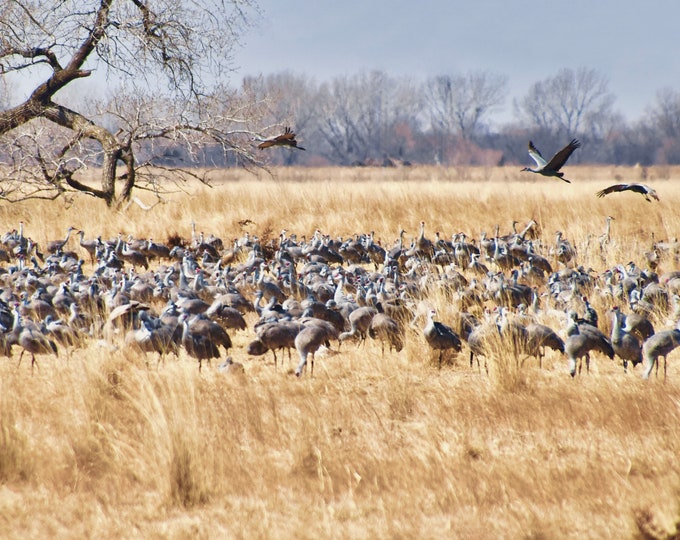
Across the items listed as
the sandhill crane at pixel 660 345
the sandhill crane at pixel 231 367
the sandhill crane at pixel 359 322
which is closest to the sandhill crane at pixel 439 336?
the sandhill crane at pixel 359 322

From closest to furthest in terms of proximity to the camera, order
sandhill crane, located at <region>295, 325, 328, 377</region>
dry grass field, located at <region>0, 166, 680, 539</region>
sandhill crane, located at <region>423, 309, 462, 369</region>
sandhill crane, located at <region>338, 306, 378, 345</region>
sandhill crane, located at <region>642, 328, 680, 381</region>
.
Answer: dry grass field, located at <region>0, 166, 680, 539</region>, sandhill crane, located at <region>642, 328, 680, 381</region>, sandhill crane, located at <region>295, 325, 328, 377</region>, sandhill crane, located at <region>423, 309, 462, 369</region>, sandhill crane, located at <region>338, 306, 378, 345</region>

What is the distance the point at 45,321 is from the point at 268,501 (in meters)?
4.91

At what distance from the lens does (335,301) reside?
10.5 metres

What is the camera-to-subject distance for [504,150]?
104m

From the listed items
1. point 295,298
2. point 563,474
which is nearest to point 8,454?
point 563,474

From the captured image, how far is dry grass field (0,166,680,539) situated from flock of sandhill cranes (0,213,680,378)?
29cm

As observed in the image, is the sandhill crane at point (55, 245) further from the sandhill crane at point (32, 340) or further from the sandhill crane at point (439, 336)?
the sandhill crane at point (439, 336)

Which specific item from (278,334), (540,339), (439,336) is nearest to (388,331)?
(439,336)

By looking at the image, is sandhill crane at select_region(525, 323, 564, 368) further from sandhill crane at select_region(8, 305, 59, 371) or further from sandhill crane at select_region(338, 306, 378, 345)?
sandhill crane at select_region(8, 305, 59, 371)

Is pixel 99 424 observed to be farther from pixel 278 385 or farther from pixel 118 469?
pixel 278 385

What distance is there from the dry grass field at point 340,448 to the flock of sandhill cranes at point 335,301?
29 cm

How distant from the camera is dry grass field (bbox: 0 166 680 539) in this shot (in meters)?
5.27

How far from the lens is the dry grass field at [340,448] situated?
527 centimetres

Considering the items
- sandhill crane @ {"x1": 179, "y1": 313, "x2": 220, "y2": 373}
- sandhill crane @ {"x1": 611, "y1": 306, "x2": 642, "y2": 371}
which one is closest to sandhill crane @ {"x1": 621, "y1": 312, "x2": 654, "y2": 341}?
sandhill crane @ {"x1": 611, "y1": 306, "x2": 642, "y2": 371}
